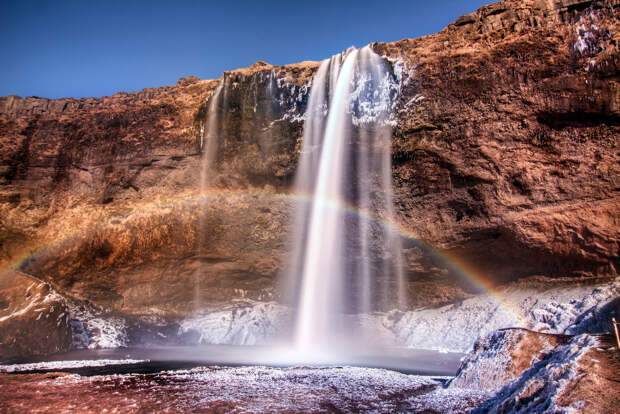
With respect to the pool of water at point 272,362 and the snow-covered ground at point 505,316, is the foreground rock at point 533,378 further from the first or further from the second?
the snow-covered ground at point 505,316

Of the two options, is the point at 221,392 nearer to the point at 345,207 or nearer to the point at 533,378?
the point at 533,378

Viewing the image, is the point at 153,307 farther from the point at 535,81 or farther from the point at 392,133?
the point at 535,81

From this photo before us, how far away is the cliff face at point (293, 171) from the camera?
1172 centimetres

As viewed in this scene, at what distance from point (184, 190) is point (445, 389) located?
1274 cm

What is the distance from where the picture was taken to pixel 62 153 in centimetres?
1692

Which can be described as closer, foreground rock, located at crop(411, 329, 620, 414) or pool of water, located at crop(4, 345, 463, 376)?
foreground rock, located at crop(411, 329, 620, 414)

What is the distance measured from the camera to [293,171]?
15.5 m

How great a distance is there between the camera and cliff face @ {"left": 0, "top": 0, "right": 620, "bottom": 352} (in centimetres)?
1172

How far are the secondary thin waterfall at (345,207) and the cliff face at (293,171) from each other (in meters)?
0.57

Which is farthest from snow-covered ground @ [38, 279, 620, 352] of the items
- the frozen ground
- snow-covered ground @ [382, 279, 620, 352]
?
the frozen ground

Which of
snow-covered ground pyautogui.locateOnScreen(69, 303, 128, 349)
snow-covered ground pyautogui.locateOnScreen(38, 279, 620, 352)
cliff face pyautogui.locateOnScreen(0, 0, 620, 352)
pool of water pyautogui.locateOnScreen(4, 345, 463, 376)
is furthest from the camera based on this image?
snow-covered ground pyautogui.locateOnScreen(69, 303, 128, 349)

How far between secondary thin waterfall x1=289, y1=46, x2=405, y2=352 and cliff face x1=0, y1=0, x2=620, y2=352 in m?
0.57

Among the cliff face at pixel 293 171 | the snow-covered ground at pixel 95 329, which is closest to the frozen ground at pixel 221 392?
the cliff face at pixel 293 171

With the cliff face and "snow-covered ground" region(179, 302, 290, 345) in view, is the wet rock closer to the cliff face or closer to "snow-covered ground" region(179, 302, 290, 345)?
the cliff face
